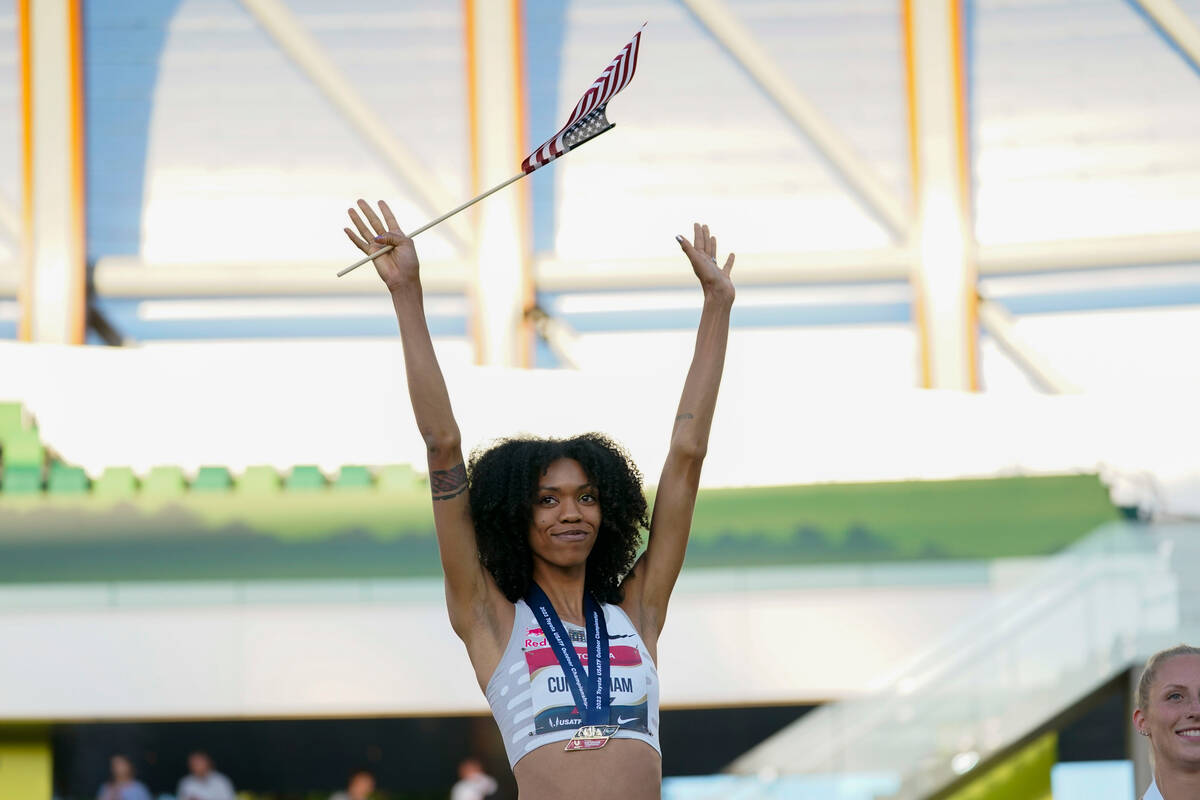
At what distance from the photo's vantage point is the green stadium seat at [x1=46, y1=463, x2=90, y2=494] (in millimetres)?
11094

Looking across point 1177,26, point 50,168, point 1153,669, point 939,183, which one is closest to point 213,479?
point 50,168

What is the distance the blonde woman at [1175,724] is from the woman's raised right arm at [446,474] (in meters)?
1.18

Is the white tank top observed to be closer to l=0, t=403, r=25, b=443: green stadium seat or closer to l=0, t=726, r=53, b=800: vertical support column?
l=0, t=726, r=53, b=800: vertical support column

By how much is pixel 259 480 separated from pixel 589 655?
29.1ft

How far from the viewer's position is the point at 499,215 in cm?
1502

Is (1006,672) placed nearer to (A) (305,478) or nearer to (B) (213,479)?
(A) (305,478)

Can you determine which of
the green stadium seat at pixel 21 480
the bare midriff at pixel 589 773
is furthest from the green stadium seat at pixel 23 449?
the bare midriff at pixel 589 773

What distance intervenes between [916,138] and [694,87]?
2.23 m

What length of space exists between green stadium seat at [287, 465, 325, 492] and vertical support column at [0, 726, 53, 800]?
2417 mm

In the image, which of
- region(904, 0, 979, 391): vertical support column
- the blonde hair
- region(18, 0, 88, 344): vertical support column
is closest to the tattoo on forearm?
the blonde hair

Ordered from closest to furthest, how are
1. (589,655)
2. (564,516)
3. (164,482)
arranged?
(589,655) → (564,516) → (164,482)

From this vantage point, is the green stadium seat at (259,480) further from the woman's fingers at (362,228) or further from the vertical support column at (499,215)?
the woman's fingers at (362,228)

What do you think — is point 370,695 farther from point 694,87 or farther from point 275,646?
point 694,87

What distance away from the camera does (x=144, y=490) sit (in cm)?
1114
